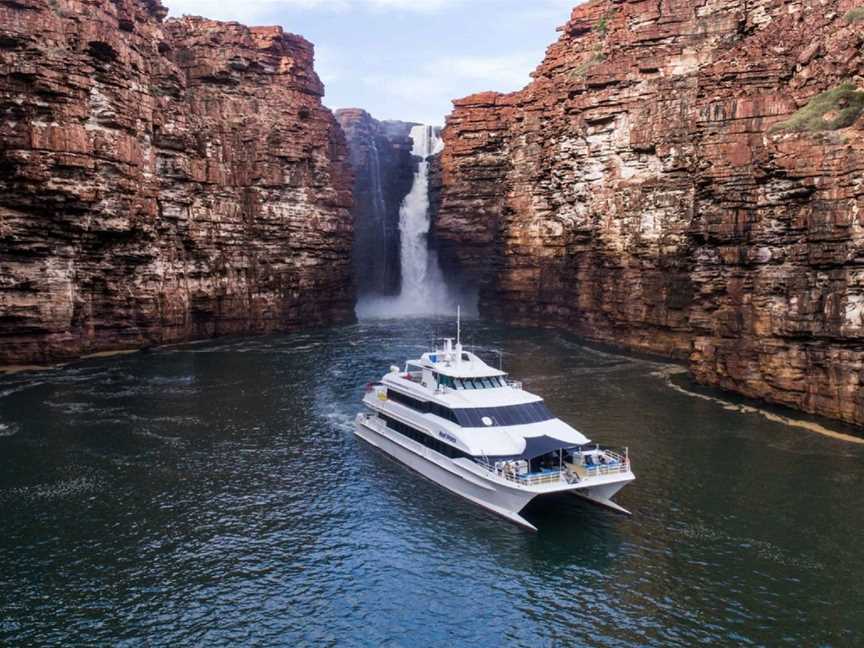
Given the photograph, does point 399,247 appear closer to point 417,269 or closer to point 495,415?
point 417,269

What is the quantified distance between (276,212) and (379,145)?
146 feet

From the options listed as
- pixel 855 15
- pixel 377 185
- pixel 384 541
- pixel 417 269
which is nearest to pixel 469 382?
pixel 384 541

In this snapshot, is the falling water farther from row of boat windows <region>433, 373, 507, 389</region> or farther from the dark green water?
row of boat windows <region>433, 373, 507, 389</region>

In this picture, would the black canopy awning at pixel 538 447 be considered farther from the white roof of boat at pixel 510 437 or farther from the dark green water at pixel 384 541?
the dark green water at pixel 384 541

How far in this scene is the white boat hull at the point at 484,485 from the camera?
30359 mm

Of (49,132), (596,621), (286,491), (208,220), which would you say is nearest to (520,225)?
(208,220)

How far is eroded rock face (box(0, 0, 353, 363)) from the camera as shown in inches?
2360

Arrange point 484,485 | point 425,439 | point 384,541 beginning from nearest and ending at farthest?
point 384,541 → point 484,485 → point 425,439

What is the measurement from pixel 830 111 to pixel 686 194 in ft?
76.1

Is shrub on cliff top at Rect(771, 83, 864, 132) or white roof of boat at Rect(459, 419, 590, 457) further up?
shrub on cliff top at Rect(771, 83, 864, 132)

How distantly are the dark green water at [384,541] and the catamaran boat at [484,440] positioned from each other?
104cm

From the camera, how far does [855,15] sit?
49156 millimetres

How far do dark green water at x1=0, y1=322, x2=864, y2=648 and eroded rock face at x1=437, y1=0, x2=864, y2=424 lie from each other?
7.23 meters

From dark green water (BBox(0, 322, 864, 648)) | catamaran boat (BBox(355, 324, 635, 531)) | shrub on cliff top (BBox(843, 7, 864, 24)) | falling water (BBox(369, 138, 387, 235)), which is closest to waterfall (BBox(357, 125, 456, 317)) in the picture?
falling water (BBox(369, 138, 387, 235))
